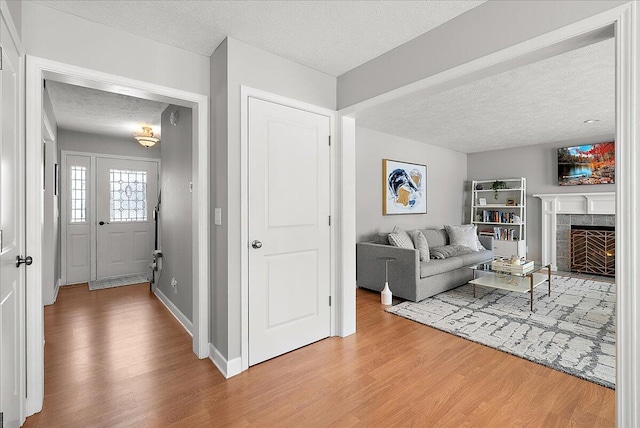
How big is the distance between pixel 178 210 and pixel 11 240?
1.78 meters

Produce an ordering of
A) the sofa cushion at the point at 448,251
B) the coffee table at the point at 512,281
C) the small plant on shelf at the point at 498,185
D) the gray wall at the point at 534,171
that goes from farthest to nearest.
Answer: the small plant on shelf at the point at 498,185
the gray wall at the point at 534,171
the sofa cushion at the point at 448,251
the coffee table at the point at 512,281

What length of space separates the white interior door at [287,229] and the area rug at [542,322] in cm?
132

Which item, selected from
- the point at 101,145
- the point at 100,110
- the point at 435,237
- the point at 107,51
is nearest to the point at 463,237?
the point at 435,237

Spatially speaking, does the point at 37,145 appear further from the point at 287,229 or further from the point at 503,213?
the point at 503,213

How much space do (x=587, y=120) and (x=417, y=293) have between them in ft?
11.6

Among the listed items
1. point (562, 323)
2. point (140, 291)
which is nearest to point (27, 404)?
point (140, 291)

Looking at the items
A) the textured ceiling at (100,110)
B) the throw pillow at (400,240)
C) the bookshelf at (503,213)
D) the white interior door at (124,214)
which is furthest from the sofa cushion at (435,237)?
the white interior door at (124,214)

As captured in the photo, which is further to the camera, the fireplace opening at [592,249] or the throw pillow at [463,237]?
the throw pillow at [463,237]

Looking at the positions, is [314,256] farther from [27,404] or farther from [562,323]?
[562,323]

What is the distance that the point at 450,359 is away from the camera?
2477mm

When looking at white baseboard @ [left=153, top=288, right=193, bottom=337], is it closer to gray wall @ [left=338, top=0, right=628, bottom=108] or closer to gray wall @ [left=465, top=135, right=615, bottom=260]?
gray wall @ [left=338, top=0, right=628, bottom=108]

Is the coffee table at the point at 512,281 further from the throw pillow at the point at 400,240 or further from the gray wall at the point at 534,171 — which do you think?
the gray wall at the point at 534,171

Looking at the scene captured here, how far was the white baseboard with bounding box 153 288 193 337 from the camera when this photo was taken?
9.82 feet

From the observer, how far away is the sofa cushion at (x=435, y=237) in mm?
5242
